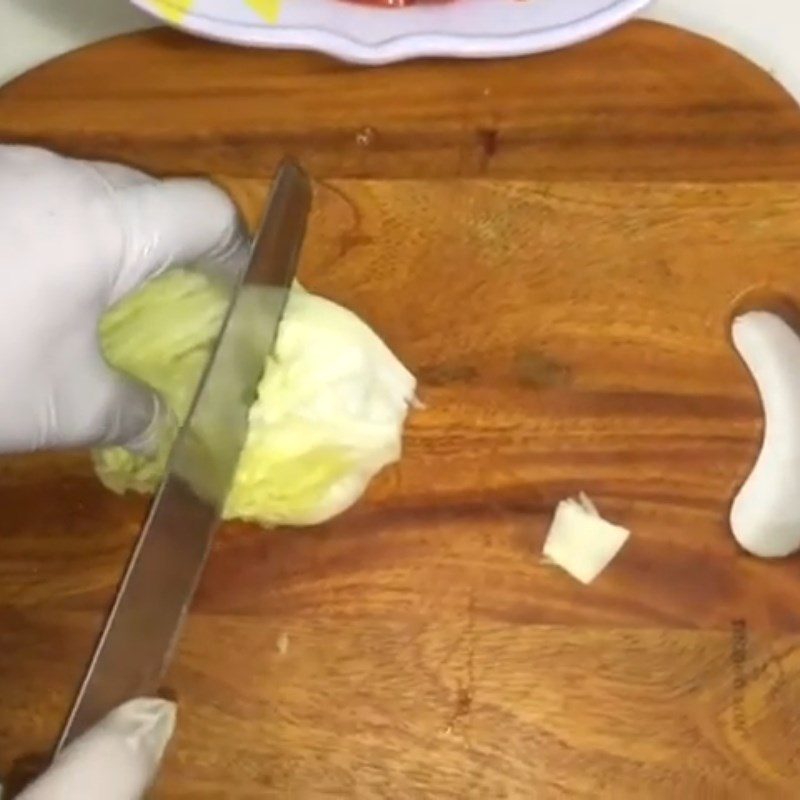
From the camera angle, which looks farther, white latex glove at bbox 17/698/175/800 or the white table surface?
the white table surface

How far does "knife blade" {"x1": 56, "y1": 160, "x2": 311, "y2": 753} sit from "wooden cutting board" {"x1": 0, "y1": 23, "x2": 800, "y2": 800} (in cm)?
2

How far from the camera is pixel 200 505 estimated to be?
3.07 ft

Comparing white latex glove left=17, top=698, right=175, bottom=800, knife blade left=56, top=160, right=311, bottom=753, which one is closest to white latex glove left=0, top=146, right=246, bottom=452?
knife blade left=56, top=160, right=311, bottom=753

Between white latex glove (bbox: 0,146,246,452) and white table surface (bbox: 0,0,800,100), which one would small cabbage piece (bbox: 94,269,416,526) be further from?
white table surface (bbox: 0,0,800,100)

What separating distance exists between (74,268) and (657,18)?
43 cm

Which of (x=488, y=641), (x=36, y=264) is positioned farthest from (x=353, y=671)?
(x=36, y=264)

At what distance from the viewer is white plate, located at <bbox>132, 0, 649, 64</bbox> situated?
0.96 metres

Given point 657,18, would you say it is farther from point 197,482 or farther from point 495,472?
point 197,482

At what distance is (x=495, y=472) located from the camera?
37.6 inches

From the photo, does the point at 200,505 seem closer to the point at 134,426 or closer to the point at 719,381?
the point at 134,426

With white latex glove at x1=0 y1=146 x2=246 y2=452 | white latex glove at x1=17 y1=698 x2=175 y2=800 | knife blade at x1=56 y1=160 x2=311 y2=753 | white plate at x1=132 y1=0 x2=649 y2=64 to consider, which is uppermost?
white plate at x1=132 y1=0 x2=649 y2=64

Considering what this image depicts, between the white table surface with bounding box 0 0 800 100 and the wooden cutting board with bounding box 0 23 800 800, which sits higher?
the white table surface with bounding box 0 0 800 100

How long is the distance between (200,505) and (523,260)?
0.80 ft

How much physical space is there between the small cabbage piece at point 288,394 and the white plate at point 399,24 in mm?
152
